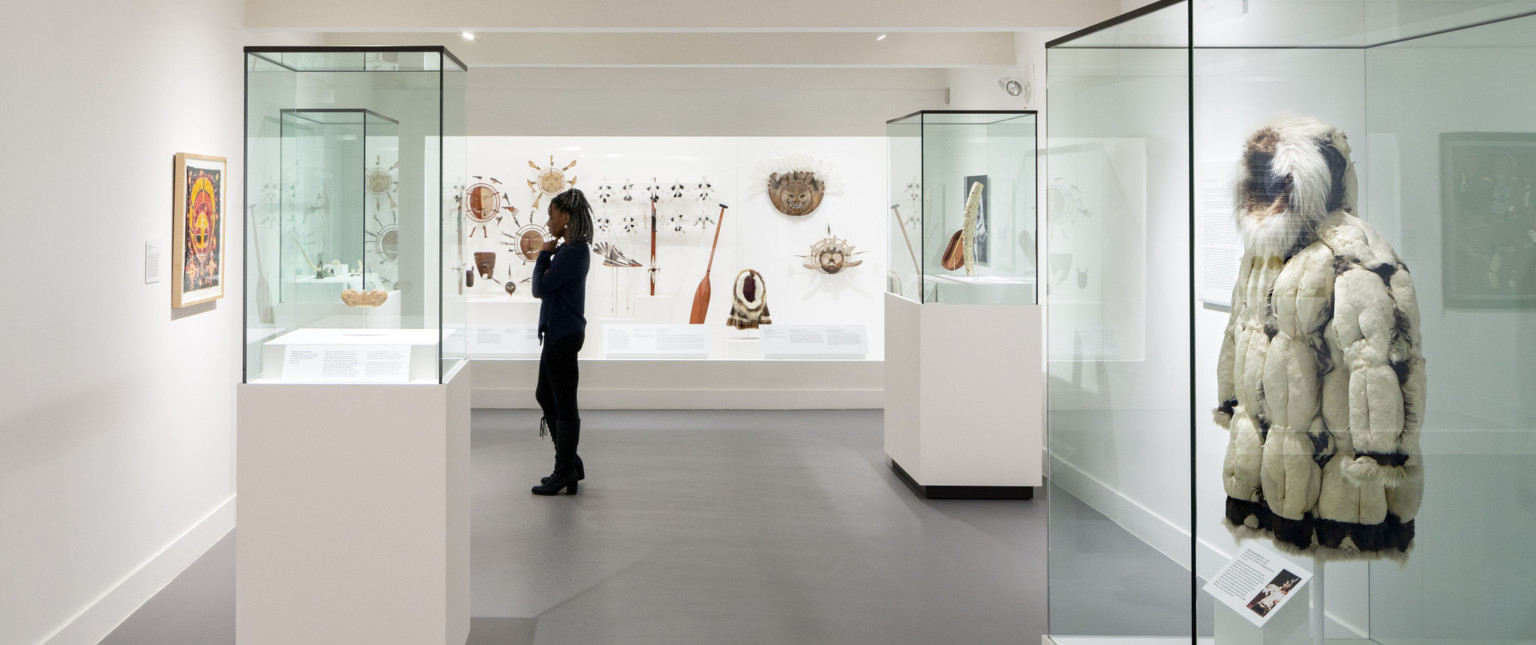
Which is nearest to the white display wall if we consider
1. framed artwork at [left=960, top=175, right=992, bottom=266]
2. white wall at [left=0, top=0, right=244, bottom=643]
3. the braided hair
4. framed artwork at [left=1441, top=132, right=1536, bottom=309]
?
framed artwork at [left=960, top=175, right=992, bottom=266]

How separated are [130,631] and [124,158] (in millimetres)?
1619

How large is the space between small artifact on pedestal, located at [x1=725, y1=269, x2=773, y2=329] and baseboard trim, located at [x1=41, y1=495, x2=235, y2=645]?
15.2 ft

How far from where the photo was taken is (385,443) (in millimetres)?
2883

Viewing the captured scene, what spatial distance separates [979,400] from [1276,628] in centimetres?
324

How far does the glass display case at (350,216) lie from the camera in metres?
2.83

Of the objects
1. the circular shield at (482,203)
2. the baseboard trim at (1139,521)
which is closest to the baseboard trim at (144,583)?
the baseboard trim at (1139,521)

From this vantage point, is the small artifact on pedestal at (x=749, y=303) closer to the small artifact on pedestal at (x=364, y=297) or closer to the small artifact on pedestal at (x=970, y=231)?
the small artifact on pedestal at (x=970, y=231)

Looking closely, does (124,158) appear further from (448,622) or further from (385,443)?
(448,622)

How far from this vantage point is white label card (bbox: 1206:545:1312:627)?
85.0 inches

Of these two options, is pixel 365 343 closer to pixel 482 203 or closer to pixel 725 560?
pixel 725 560

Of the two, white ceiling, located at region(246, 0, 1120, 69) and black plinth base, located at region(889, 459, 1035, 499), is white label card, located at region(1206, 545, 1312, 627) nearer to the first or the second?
black plinth base, located at region(889, 459, 1035, 499)

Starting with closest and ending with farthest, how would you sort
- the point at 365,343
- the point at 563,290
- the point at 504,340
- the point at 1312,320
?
the point at 1312,320, the point at 365,343, the point at 563,290, the point at 504,340

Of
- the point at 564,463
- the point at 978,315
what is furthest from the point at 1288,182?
the point at 564,463

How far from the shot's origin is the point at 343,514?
290cm
